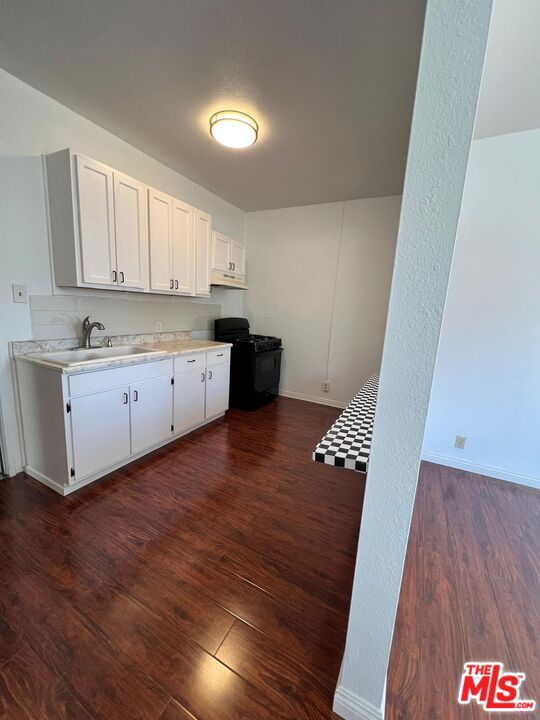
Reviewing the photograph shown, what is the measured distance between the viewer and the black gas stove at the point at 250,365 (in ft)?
12.1

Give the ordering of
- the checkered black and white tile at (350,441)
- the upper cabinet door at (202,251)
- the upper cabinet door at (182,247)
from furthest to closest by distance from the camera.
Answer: the upper cabinet door at (202,251), the upper cabinet door at (182,247), the checkered black and white tile at (350,441)

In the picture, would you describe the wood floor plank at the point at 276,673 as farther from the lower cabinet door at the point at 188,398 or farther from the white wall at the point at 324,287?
the white wall at the point at 324,287

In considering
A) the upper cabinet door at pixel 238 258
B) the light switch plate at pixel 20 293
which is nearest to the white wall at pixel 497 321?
the upper cabinet door at pixel 238 258

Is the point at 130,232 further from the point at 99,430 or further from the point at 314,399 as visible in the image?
the point at 314,399

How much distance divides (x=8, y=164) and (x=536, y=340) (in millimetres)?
4071

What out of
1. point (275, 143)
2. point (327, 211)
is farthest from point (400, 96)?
point (327, 211)

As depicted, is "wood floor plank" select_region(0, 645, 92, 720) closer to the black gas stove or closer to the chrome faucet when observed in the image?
the chrome faucet

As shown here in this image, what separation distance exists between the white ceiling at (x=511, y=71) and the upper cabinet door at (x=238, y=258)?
2683mm

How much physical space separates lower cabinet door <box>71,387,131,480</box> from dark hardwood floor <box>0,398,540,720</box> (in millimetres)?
184

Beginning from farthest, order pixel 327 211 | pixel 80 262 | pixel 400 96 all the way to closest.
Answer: pixel 327 211 < pixel 80 262 < pixel 400 96

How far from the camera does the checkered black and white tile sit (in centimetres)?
112

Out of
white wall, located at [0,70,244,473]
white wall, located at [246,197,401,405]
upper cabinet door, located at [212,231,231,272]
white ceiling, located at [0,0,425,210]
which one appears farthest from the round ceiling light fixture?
white wall, located at [246,197,401,405]

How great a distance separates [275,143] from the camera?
2469mm

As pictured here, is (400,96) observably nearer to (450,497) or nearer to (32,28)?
(32,28)
